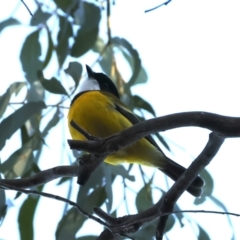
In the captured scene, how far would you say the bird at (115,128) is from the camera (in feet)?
7.55

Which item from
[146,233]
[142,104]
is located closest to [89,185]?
[146,233]

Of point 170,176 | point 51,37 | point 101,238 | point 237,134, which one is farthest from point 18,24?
point 237,134

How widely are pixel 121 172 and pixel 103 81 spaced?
0.69 m

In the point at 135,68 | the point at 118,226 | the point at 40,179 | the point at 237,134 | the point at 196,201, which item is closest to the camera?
the point at 237,134

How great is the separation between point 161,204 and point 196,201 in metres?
1.08

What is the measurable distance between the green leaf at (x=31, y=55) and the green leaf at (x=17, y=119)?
1.10 feet

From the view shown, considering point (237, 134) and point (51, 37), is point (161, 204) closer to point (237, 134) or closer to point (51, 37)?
point (237, 134)

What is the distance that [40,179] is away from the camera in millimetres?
1737

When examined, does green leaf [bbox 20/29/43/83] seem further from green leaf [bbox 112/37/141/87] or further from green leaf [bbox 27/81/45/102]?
green leaf [bbox 112/37/141/87]

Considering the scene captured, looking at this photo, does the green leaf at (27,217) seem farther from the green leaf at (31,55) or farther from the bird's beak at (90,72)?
the bird's beak at (90,72)

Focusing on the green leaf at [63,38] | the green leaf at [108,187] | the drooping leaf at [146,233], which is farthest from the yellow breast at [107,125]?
the green leaf at [63,38]

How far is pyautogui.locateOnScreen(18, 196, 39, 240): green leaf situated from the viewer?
247 centimetres

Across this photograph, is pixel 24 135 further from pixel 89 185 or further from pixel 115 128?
pixel 115 128

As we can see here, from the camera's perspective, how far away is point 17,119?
2.50 m
